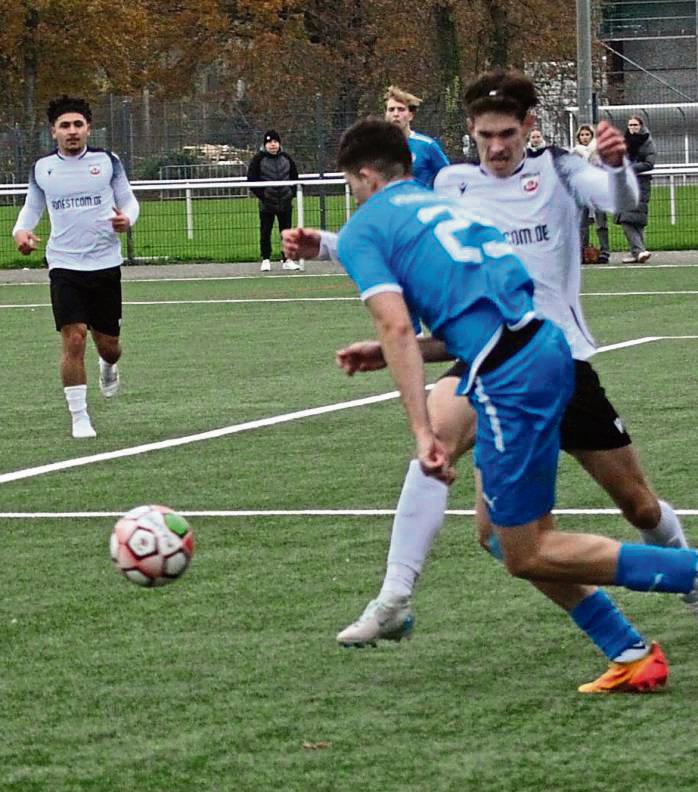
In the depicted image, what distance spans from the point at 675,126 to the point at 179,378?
35.6 metres

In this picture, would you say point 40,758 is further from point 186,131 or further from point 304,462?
point 186,131

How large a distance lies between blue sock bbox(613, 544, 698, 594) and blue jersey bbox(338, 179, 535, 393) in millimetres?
720

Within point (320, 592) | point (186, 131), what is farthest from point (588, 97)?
point (320, 592)

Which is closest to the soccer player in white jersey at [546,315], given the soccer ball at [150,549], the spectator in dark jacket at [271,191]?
the soccer ball at [150,549]

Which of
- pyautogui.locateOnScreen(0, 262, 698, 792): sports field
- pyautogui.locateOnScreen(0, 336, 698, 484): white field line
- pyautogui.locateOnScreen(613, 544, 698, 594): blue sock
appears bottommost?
pyautogui.locateOnScreen(0, 262, 698, 792): sports field

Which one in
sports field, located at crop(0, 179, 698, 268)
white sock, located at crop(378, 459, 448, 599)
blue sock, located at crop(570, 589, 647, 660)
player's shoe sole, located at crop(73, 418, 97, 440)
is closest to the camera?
blue sock, located at crop(570, 589, 647, 660)

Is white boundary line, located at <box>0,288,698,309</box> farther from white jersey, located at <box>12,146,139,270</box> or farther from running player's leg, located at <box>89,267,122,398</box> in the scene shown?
white jersey, located at <box>12,146,139,270</box>

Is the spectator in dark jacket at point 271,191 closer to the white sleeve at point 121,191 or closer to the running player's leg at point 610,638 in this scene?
the white sleeve at point 121,191

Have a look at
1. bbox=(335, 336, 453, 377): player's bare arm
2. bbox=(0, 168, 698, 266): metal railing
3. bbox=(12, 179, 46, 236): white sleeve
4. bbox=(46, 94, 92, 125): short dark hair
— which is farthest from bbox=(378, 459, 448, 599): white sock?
bbox=(0, 168, 698, 266): metal railing

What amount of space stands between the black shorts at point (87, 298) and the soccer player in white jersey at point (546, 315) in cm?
613

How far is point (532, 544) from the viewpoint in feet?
18.9

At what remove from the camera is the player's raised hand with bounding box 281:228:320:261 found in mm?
6277

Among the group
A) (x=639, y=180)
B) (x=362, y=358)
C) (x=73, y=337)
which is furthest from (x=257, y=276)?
(x=362, y=358)

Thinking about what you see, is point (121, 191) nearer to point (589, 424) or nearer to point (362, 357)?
point (589, 424)
